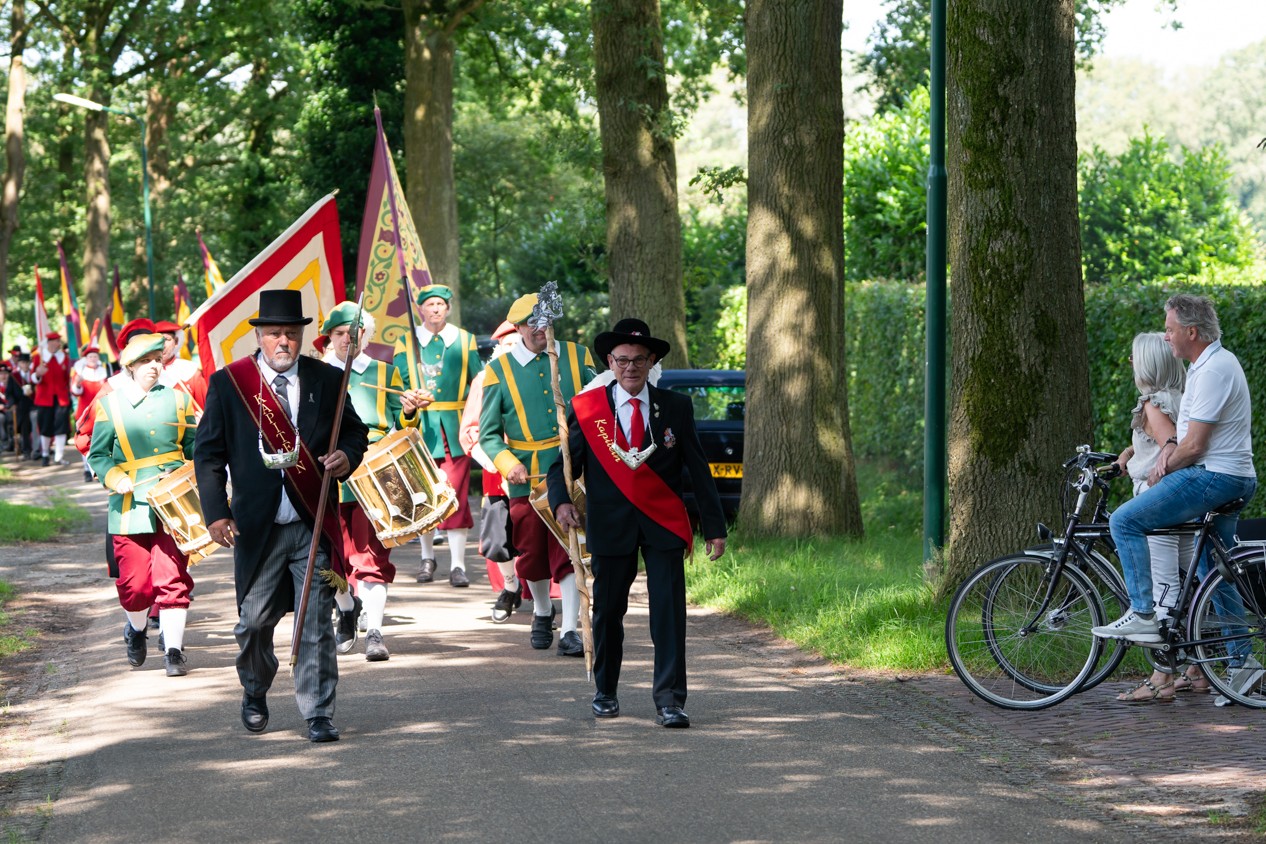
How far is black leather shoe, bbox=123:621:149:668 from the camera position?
10.2m

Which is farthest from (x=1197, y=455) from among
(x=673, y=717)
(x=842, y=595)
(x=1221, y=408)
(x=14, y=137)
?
(x=14, y=137)

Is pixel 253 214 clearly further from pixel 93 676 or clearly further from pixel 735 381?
pixel 93 676

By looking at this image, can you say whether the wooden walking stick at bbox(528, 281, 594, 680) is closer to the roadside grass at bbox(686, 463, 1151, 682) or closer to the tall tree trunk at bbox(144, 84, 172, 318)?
the roadside grass at bbox(686, 463, 1151, 682)

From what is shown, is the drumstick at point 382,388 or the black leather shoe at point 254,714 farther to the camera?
the drumstick at point 382,388

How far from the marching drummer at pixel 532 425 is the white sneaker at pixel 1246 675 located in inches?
150

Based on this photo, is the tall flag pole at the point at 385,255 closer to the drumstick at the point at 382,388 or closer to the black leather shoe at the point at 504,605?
the drumstick at the point at 382,388

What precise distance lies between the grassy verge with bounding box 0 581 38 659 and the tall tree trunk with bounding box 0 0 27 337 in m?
22.5

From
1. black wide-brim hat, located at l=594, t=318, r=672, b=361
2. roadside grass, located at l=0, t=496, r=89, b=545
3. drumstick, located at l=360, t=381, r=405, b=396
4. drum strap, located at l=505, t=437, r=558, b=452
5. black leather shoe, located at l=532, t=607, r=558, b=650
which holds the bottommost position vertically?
black leather shoe, located at l=532, t=607, r=558, b=650

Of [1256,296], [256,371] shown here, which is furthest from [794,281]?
[256,371]

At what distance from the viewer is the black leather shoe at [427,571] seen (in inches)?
547

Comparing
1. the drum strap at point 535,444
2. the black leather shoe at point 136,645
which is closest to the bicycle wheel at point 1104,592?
the drum strap at point 535,444

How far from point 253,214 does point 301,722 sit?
36.2 metres

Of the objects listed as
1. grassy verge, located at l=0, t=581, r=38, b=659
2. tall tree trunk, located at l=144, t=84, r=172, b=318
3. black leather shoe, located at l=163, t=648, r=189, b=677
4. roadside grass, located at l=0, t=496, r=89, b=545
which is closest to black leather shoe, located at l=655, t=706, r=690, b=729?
black leather shoe, located at l=163, t=648, r=189, b=677

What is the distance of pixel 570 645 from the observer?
10.1 meters
